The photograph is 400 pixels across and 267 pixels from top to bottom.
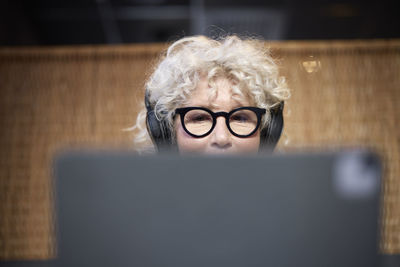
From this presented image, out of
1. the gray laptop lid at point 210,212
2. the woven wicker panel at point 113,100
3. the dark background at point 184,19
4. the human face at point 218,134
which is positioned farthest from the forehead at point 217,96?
the dark background at point 184,19

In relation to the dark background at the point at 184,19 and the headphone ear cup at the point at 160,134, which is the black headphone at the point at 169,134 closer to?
the headphone ear cup at the point at 160,134

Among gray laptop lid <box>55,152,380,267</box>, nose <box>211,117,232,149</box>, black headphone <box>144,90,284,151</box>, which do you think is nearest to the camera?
gray laptop lid <box>55,152,380,267</box>

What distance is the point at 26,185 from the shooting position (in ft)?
6.15

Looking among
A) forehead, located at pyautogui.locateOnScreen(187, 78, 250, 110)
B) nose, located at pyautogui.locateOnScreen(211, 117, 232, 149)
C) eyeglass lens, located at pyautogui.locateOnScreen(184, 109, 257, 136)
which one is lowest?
nose, located at pyautogui.locateOnScreen(211, 117, 232, 149)

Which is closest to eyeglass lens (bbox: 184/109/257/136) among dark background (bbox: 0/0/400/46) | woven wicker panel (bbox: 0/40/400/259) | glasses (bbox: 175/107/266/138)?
glasses (bbox: 175/107/266/138)

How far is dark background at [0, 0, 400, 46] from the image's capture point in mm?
2662

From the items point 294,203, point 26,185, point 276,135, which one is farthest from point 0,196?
point 294,203

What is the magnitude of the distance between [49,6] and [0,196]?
1.40 m

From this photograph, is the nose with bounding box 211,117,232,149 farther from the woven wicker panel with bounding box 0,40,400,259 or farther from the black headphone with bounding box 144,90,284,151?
the woven wicker panel with bounding box 0,40,400,259

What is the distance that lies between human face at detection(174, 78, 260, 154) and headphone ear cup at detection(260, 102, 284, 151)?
2.3 inches

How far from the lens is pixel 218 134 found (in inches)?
29.2

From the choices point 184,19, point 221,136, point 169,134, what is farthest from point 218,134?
point 184,19

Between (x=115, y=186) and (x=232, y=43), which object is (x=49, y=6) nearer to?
(x=232, y=43)

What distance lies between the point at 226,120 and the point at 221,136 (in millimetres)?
32
